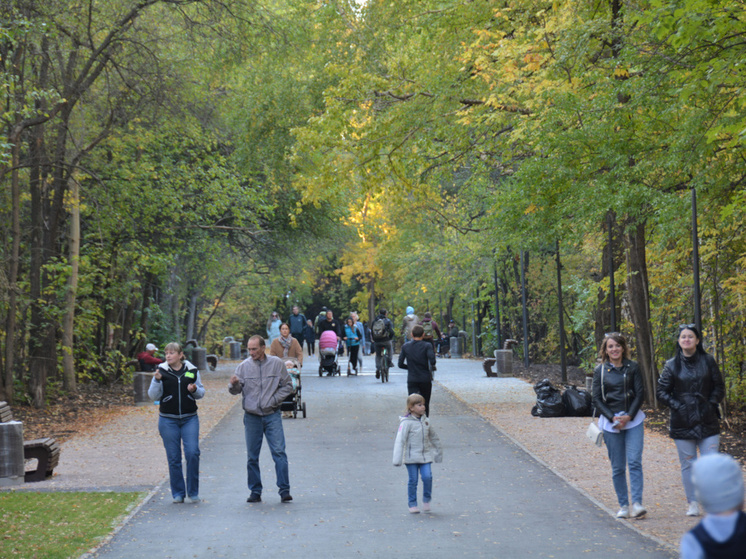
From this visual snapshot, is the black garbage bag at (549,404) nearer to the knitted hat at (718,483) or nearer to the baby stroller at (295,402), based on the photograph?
the baby stroller at (295,402)

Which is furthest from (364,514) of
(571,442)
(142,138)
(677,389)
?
(142,138)

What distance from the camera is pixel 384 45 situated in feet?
65.1

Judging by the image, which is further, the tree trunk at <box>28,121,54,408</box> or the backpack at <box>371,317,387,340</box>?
the backpack at <box>371,317,387,340</box>

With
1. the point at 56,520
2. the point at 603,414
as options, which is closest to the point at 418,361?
the point at 603,414

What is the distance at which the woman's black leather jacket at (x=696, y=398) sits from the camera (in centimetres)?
763

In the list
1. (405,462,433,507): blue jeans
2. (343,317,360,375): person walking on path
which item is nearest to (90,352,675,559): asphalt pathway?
(405,462,433,507): blue jeans

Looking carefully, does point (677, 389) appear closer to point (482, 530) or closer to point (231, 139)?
point (482, 530)

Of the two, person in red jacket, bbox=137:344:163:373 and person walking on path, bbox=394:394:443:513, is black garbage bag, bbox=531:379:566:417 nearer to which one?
person walking on path, bbox=394:394:443:513

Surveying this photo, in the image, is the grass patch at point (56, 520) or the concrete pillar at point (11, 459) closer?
the grass patch at point (56, 520)

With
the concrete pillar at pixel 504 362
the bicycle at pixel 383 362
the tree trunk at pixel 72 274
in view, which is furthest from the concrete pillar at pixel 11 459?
the concrete pillar at pixel 504 362

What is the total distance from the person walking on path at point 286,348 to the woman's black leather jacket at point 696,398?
28.7 ft

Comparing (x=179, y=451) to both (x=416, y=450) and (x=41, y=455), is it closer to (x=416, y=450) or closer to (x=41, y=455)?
(x=41, y=455)

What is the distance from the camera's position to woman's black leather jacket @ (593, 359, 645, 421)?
7.86 m

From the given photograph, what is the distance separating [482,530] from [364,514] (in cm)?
A: 122
